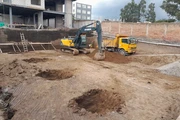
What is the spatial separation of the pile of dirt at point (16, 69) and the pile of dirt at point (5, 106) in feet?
6.74

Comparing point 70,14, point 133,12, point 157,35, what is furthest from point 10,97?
point 133,12

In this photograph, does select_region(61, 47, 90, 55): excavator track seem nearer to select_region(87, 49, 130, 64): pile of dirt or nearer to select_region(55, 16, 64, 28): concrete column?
select_region(87, 49, 130, 64): pile of dirt

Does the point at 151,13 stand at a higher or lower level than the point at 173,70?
higher

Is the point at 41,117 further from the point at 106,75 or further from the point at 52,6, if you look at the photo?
the point at 52,6

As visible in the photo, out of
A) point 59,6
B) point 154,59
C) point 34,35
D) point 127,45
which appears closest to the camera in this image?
point 154,59

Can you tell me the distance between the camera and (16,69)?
11.7 m

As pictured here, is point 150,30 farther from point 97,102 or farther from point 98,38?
point 97,102

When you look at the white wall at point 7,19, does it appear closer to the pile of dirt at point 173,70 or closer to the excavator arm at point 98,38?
the excavator arm at point 98,38

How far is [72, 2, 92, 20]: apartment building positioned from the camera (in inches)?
2990

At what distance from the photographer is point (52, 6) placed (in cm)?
3931

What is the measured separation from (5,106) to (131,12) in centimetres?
5134

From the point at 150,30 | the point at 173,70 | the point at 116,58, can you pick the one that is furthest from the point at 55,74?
the point at 150,30

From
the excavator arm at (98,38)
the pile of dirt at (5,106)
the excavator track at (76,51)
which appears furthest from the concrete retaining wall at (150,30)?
the pile of dirt at (5,106)

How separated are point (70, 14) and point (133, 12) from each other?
81.1ft
